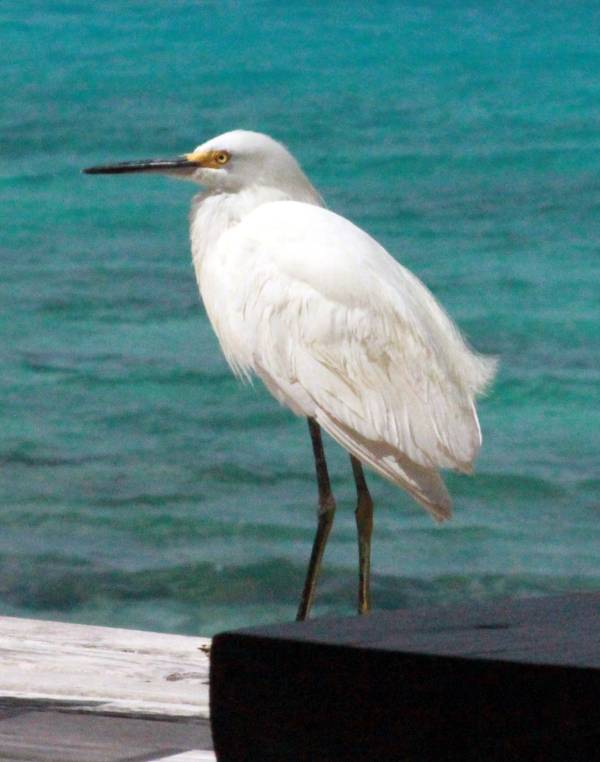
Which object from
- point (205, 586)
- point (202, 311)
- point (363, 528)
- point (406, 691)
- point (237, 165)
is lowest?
point (202, 311)

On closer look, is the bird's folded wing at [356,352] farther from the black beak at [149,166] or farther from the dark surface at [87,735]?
the dark surface at [87,735]

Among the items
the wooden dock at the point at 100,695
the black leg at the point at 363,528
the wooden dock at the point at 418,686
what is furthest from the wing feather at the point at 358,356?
the wooden dock at the point at 418,686

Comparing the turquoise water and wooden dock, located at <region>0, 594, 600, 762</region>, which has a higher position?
wooden dock, located at <region>0, 594, 600, 762</region>

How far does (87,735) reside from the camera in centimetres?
162

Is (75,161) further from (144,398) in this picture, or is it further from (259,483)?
(259,483)

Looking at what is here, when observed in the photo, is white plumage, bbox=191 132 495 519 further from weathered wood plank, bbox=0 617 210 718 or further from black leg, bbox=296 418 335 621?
weathered wood plank, bbox=0 617 210 718

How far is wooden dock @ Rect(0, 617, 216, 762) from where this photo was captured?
1549 mm

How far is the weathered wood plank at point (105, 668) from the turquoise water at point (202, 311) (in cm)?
370

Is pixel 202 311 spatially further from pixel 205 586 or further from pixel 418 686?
pixel 418 686

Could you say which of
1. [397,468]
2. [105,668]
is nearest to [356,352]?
[397,468]

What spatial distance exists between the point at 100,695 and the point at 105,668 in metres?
0.18

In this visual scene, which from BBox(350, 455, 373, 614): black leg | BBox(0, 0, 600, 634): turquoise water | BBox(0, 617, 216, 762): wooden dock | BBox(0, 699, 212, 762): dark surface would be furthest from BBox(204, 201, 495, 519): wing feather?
BBox(0, 0, 600, 634): turquoise water

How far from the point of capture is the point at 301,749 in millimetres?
940

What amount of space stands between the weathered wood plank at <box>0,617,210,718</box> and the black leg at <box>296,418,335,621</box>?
63 cm
